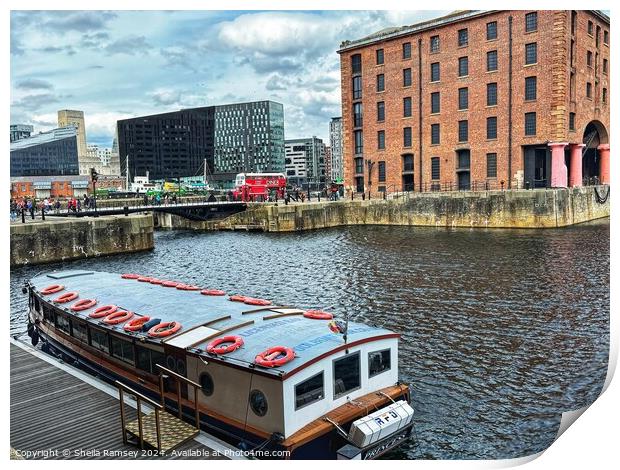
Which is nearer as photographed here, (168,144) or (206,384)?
(206,384)

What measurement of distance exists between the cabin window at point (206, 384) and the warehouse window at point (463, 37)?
53.7m

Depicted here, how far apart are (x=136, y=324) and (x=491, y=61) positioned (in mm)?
51470

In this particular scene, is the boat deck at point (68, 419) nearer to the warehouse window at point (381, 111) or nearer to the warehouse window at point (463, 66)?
the warehouse window at point (463, 66)

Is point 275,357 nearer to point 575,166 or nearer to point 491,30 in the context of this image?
point 575,166

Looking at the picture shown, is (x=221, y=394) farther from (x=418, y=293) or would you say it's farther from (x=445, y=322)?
(x=418, y=293)

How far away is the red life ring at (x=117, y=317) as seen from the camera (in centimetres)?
1491

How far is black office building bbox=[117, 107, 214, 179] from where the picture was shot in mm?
146375

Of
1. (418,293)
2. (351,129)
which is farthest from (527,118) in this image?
(418,293)

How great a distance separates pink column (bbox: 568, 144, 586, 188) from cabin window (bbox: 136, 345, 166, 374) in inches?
1986

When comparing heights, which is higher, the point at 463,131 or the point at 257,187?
the point at 463,131

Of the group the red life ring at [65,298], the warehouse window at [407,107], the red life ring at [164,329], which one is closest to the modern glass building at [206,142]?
the warehouse window at [407,107]

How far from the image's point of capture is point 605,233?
43.9m

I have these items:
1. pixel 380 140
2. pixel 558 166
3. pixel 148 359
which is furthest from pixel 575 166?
pixel 148 359

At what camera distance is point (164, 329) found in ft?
45.2
